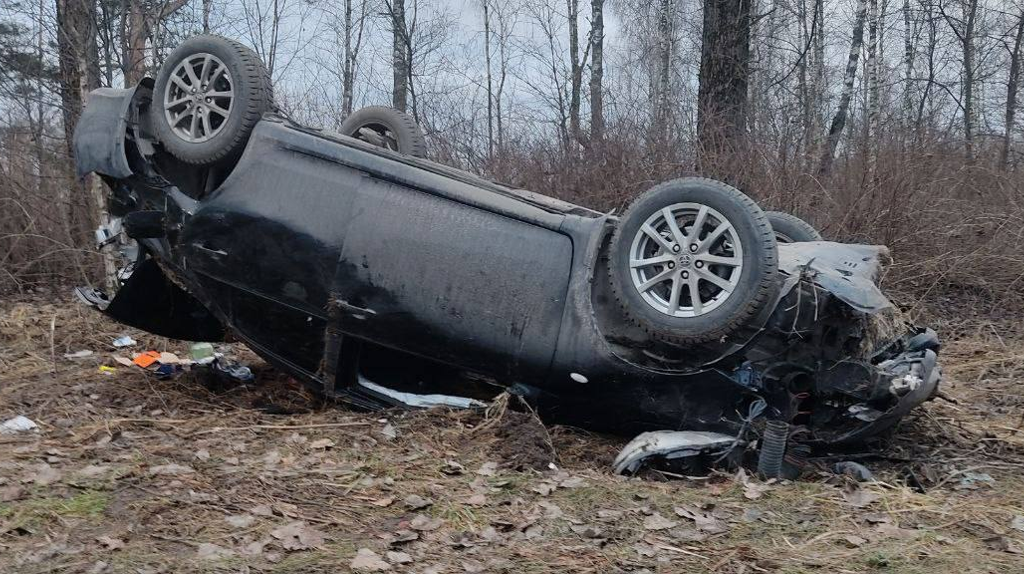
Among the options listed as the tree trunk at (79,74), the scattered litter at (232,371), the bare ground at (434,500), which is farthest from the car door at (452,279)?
the tree trunk at (79,74)

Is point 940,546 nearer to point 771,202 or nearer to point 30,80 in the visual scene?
point 771,202

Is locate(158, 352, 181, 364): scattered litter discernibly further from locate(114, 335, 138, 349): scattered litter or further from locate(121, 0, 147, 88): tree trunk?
locate(121, 0, 147, 88): tree trunk

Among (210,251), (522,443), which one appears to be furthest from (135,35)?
(522,443)

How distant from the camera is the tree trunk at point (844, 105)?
9773 mm

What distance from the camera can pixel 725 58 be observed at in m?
11.0

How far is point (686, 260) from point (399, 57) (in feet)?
50.6

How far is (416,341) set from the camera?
4543 millimetres

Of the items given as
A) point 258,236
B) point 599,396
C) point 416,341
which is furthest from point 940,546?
point 258,236

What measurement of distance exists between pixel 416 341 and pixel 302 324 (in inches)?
28.6

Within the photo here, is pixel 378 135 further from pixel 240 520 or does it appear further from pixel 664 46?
pixel 664 46

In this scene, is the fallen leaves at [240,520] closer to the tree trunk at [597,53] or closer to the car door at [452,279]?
the car door at [452,279]

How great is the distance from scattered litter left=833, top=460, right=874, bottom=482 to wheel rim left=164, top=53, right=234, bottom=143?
12.6 feet

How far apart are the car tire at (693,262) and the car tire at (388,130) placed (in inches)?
84.1

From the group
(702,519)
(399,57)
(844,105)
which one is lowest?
(702,519)
